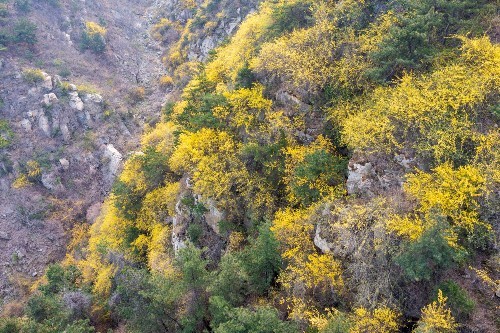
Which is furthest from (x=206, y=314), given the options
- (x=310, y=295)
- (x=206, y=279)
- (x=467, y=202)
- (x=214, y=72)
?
(x=214, y=72)

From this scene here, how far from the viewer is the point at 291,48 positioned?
1970 cm

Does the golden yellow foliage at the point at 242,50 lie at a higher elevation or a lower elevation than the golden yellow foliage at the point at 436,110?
higher

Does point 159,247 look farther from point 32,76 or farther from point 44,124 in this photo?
point 32,76

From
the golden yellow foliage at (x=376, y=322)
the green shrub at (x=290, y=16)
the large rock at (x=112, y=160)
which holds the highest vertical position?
the green shrub at (x=290, y=16)

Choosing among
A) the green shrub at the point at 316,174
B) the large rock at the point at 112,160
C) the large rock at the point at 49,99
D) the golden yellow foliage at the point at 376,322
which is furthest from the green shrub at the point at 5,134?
the golden yellow foliage at the point at 376,322

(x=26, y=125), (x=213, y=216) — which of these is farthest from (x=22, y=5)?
(x=213, y=216)

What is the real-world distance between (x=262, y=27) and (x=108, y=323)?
21625 millimetres

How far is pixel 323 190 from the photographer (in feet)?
50.7

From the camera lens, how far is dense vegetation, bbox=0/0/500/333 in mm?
12047

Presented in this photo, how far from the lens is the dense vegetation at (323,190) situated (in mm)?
12047

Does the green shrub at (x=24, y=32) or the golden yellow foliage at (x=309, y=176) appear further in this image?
the green shrub at (x=24, y=32)

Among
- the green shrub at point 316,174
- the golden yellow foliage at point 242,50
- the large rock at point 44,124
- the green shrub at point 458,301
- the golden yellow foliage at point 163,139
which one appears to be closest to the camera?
the green shrub at point 458,301

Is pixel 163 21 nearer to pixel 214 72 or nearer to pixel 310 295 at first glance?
pixel 214 72

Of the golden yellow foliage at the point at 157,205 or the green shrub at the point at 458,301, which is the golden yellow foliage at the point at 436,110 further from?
the golden yellow foliage at the point at 157,205
